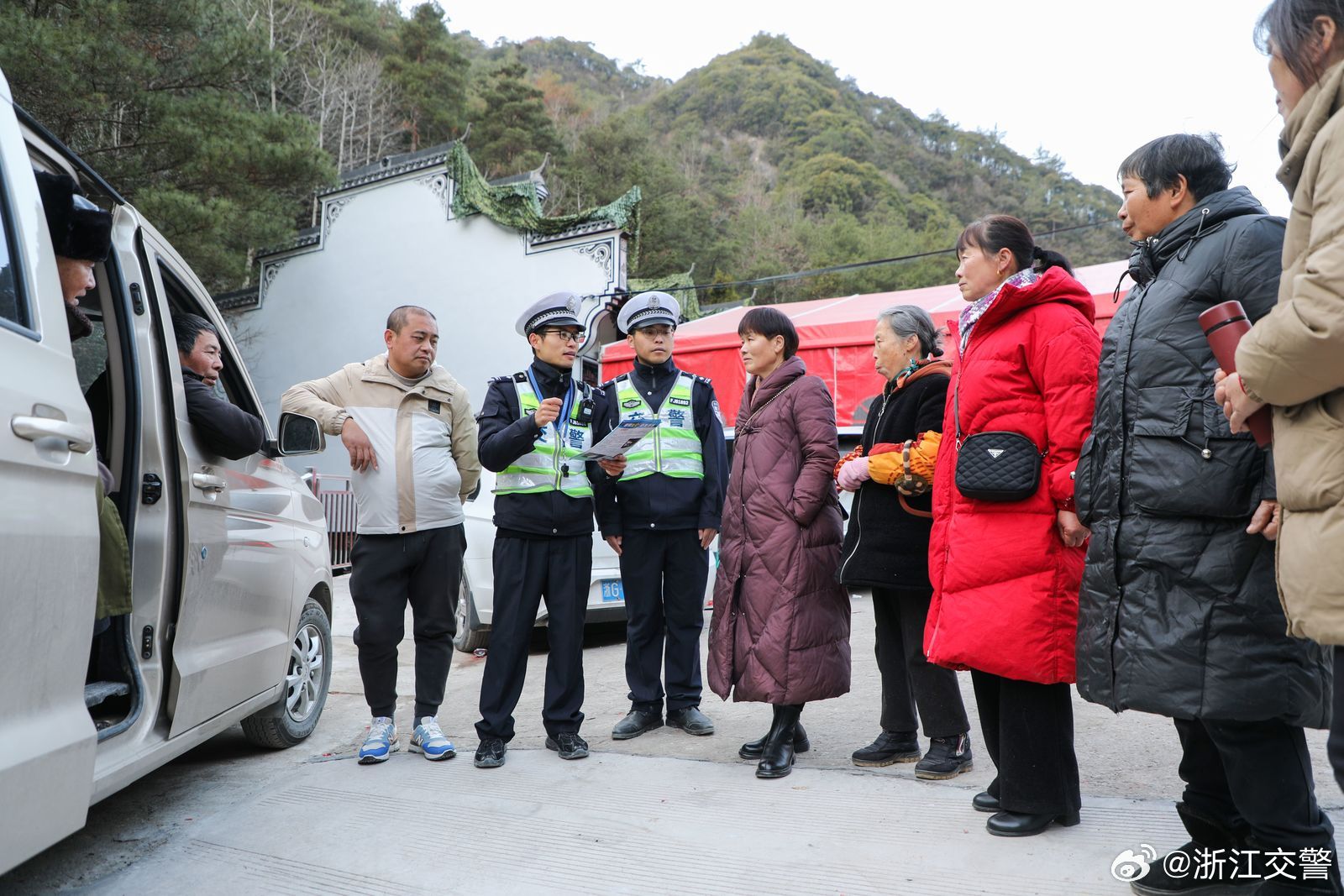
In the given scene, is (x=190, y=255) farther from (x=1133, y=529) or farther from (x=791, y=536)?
(x=1133, y=529)

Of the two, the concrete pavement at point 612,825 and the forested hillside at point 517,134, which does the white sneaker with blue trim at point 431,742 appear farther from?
the forested hillside at point 517,134

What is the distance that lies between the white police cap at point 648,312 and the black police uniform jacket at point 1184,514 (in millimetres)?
2359

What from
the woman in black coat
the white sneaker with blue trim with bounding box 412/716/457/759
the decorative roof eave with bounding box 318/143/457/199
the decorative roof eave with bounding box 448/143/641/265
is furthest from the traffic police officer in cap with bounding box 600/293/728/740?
the decorative roof eave with bounding box 318/143/457/199

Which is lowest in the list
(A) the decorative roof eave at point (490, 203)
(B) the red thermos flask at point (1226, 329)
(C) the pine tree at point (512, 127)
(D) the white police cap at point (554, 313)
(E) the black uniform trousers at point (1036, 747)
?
(E) the black uniform trousers at point (1036, 747)

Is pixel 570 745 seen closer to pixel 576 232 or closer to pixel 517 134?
pixel 576 232

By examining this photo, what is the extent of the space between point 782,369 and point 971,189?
6375cm

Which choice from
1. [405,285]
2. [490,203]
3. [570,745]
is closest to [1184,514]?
[570,745]

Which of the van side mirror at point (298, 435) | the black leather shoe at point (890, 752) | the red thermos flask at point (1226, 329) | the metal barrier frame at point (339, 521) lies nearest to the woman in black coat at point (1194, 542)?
the red thermos flask at point (1226, 329)

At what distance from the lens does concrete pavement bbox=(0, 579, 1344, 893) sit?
2740 mm

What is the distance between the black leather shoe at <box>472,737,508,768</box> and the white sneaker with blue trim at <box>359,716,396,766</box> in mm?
365

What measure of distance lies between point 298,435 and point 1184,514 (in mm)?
3054

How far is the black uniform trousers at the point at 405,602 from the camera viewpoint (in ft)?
13.3

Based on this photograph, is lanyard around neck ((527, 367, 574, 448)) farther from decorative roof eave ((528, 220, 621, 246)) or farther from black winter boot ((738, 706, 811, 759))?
decorative roof eave ((528, 220, 621, 246))

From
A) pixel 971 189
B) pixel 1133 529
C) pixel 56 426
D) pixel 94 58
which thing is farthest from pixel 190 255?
pixel 971 189
